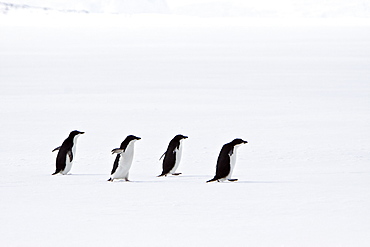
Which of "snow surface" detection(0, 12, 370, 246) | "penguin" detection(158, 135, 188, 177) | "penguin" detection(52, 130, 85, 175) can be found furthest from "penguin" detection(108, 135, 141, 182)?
"penguin" detection(52, 130, 85, 175)

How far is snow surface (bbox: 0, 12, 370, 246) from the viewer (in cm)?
364

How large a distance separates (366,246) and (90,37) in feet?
112

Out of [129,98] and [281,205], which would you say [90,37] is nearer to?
[129,98]

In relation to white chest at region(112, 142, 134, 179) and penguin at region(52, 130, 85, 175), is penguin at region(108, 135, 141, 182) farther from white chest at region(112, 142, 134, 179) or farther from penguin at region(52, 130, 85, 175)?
penguin at region(52, 130, 85, 175)

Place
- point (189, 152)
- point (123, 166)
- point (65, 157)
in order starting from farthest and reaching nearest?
point (189, 152)
point (65, 157)
point (123, 166)

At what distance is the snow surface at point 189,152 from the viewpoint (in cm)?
364

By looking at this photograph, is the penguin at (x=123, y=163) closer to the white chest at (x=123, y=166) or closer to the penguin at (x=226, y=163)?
the white chest at (x=123, y=166)

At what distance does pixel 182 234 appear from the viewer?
353cm

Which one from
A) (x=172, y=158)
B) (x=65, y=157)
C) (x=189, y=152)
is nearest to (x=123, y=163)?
(x=172, y=158)

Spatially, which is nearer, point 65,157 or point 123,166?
point 123,166

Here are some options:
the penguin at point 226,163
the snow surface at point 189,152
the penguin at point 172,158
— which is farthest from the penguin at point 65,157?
the penguin at point 226,163

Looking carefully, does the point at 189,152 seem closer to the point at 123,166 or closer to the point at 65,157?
the point at 65,157

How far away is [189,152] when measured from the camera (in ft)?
24.7

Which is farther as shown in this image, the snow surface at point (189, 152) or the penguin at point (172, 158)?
the penguin at point (172, 158)
